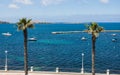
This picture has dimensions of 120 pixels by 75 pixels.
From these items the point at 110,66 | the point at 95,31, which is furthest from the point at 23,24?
the point at 110,66

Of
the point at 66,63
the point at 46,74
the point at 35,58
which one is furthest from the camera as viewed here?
the point at 35,58

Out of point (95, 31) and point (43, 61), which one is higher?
point (95, 31)

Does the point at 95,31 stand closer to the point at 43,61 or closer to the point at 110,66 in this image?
the point at 110,66

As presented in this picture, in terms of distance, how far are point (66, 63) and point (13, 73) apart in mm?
52298

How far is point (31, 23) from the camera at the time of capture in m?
54.2

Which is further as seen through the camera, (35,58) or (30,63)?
A: (35,58)

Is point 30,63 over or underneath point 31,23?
underneath

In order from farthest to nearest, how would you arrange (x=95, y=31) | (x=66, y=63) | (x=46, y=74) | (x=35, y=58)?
(x=35, y=58), (x=66, y=63), (x=46, y=74), (x=95, y=31)

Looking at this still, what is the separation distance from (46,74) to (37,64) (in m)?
50.0

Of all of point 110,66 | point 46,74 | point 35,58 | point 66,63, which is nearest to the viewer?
point 46,74

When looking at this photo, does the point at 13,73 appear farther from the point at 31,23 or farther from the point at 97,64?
the point at 97,64

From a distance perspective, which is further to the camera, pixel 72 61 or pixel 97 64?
pixel 72 61

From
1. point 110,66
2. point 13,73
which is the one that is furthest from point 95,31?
point 110,66

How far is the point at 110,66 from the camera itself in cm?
10650
